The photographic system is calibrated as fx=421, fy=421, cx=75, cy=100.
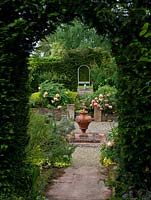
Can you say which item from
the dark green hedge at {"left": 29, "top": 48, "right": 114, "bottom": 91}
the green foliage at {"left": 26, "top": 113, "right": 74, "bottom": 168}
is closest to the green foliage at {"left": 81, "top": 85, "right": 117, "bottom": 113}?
the dark green hedge at {"left": 29, "top": 48, "right": 114, "bottom": 91}

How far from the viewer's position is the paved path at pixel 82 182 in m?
5.93

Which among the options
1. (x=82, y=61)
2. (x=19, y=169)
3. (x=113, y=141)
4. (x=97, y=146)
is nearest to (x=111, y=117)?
(x=97, y=146)

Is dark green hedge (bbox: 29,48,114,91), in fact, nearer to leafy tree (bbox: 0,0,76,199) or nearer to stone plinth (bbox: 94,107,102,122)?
stone plinth (bbox: 94,107,102,122)

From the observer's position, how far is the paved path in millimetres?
5930

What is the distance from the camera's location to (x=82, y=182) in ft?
22.3

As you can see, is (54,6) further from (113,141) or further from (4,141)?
(113,141)

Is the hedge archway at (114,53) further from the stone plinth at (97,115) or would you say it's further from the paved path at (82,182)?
the stone plinth at (97,115)

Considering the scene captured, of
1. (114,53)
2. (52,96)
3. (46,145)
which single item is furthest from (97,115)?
(114,53)

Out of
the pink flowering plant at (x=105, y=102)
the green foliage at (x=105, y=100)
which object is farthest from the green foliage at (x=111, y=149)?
the pink flowering plant at (x=105, y=102)

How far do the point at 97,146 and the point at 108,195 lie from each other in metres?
5.28

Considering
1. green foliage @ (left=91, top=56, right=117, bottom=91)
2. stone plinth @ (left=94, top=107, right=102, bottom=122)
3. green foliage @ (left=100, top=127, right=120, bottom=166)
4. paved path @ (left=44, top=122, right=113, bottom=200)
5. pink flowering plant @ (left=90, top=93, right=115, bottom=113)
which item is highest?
green foliage @ (left=91, top=56, right=117, bottom=91)

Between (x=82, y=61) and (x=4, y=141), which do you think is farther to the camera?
(x=82, y=61)

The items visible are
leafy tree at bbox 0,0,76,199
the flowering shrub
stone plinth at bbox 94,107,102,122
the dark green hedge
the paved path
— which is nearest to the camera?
leafy tree at bbox 0,0,76,199

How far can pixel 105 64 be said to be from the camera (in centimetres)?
2141
